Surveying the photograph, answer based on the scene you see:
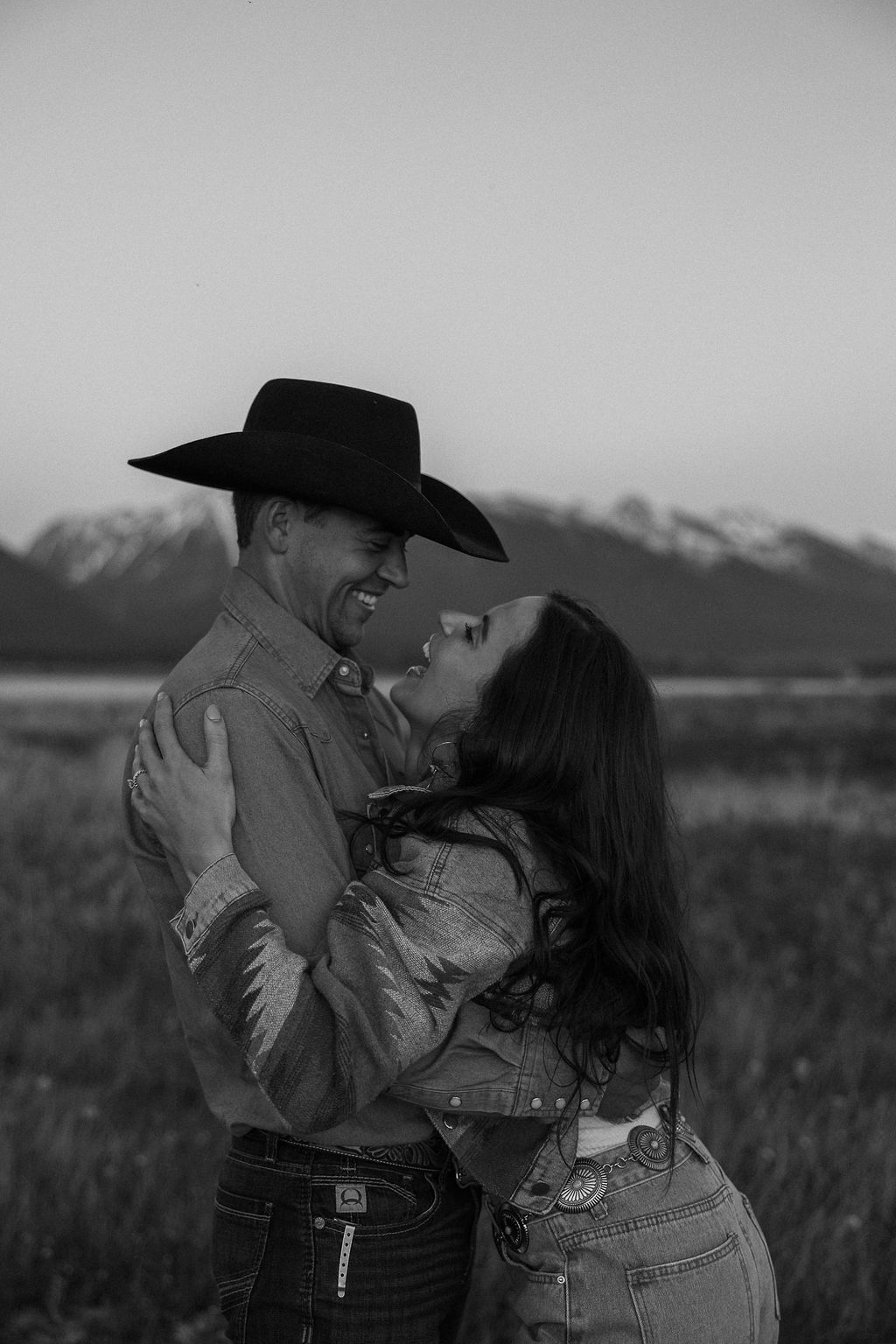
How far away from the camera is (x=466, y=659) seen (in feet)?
7.39

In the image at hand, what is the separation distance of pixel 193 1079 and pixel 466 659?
13.0 ft

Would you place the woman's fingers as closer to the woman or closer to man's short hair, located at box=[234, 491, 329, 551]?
the woman

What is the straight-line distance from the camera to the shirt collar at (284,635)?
227cm

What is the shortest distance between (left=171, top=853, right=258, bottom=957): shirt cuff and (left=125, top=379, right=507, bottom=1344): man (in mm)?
65

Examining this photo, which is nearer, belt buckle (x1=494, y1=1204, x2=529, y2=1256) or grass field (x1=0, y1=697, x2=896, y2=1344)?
belt buckle (x1=494, y1=1204, x2=529, y2=1256)

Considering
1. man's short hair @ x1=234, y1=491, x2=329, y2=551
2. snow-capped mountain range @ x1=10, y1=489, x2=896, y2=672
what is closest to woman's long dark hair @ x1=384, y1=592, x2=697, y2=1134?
man's short hair @ x1=234, y1=491, x2=329, y2=551

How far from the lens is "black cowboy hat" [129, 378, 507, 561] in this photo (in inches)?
87.8

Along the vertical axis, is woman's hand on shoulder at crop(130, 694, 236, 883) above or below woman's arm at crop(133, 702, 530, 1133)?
above

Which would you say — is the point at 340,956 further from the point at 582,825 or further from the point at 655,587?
the point at 655,587

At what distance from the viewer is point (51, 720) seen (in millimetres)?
24594

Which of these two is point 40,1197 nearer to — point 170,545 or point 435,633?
point 435,633

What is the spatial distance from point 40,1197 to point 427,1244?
245 centimetres

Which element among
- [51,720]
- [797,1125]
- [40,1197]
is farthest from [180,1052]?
[51,720]

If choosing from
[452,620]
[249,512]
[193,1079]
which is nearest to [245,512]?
[249,512]
